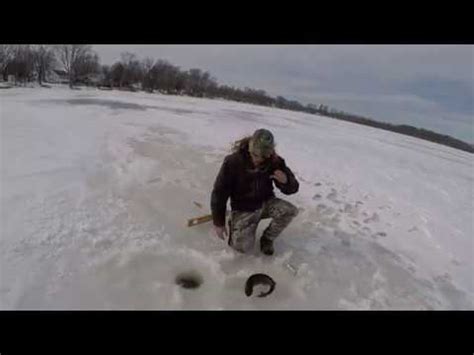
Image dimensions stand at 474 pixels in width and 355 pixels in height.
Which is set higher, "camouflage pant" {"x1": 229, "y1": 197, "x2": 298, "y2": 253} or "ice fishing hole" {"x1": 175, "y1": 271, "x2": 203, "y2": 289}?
"camouflage pant" {"x1": 229, "y1": 197, "x2": 298, "y2": 253}

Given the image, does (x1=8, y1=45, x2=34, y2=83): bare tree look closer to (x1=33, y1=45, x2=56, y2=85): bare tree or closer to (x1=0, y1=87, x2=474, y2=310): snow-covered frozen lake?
(x1=33, y1=45, x2=56, y2=85): bare tree

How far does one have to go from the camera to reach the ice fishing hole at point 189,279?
8.39ft

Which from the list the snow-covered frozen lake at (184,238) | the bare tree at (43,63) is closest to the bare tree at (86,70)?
the bare tree at (43,63)

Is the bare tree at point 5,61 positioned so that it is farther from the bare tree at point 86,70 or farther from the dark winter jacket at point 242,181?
the dark winter jacket at point 242,181

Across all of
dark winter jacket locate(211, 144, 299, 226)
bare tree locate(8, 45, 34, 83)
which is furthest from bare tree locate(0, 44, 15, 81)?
dark winter jacket locate(211, 144, 299, 226)

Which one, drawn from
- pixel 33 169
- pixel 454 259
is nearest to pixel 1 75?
pixel 33 169

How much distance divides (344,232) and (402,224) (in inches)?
37.2

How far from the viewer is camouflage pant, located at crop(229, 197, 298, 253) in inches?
117

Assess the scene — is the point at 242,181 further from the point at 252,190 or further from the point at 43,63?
the point at 43,63

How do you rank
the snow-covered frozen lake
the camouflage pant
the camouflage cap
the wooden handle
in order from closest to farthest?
the snow-covered frozen lake
the camouflage cap
the camouflage pant
the wooden handle

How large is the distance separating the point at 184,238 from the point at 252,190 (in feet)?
2.56

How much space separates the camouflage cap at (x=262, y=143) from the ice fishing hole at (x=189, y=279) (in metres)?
1.03
